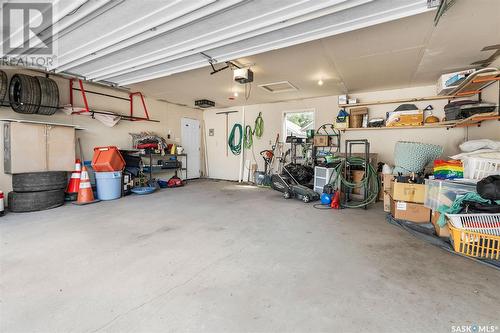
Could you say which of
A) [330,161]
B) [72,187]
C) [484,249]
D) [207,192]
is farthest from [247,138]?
[484,249]

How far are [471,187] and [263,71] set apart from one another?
3.48m

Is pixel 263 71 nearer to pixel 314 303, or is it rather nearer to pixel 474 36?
pixel 474 36

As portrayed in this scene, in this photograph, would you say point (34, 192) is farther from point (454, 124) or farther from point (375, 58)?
point (454, 124)

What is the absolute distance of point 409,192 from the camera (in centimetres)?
334

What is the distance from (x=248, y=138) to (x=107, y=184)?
4.32 metres

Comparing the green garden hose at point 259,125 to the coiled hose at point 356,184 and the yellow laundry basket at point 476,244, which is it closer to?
the coiled hose at point 356,184

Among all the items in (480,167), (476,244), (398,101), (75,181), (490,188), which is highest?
(398,101)

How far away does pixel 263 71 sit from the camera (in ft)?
13.9

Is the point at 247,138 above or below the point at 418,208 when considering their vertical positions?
above

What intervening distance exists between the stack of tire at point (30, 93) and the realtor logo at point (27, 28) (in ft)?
2.32

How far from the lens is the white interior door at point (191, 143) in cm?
769

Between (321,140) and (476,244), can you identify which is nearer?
(476,244)

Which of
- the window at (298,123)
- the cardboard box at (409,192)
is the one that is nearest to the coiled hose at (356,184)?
the cardboard box at (409,192)

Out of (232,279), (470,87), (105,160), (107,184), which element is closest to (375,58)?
(470,87)
